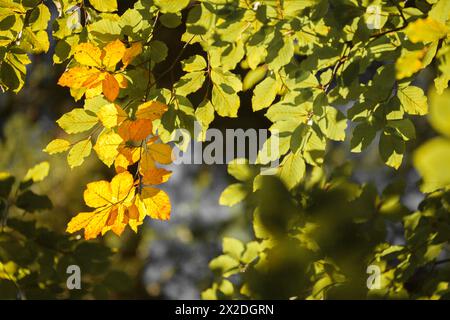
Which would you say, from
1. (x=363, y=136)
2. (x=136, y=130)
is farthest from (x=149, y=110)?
(x=363, y=136)

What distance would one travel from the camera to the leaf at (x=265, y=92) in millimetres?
1496

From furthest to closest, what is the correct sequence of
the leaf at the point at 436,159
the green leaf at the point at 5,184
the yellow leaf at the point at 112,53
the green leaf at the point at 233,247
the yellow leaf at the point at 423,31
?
1. the green leaf at the point at 5,184
2. the green leaf at the point at 233,247
3. the yellow leaf at the point at 112,53
4. the yellow leaf at the point at 423,31
5. the leaf at the point at 436,159

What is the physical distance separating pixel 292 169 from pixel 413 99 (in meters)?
0.39

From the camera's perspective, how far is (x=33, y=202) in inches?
86.4

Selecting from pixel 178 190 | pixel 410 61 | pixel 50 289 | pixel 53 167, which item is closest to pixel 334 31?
pixel 410 61

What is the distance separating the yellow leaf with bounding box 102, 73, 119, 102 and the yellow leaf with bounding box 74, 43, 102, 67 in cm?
5

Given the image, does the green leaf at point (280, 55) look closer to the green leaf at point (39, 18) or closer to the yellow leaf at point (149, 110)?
the yellow leaf at point (149, 110)

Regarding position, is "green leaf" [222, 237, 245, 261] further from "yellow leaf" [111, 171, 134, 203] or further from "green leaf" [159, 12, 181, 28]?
"green leaf" [159, 12, 181, 28]

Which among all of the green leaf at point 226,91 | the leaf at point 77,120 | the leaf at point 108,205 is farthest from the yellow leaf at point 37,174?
the green leaf at point 226,91

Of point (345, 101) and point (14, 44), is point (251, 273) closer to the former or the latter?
point (345, 101)

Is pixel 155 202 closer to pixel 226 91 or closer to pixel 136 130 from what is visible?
pixel 136 130

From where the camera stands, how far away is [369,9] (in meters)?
1.26

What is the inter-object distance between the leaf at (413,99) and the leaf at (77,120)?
86 centimetres

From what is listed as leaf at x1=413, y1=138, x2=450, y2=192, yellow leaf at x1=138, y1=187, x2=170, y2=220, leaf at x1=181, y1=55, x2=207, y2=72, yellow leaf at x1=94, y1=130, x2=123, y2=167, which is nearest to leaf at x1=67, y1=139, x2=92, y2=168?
yellow leaf at x1=94, y1=130, x2=123, y2=167
